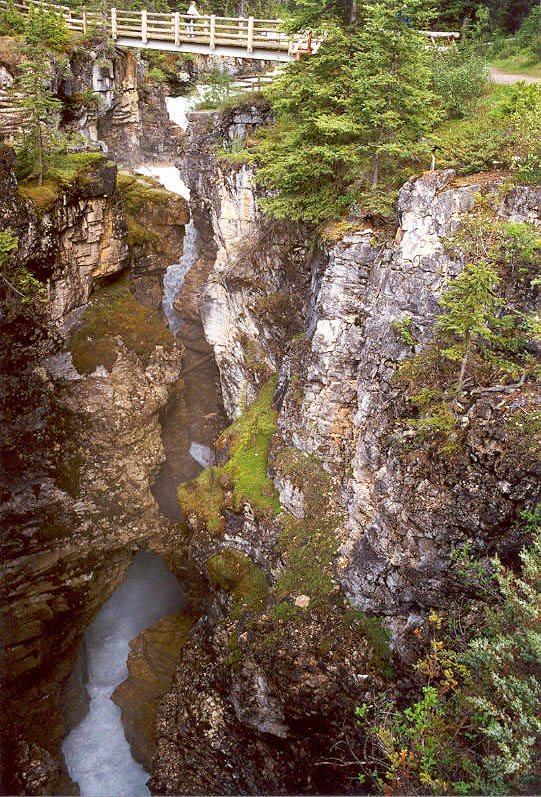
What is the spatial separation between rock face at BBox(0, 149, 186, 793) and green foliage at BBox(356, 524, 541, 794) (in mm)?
10816

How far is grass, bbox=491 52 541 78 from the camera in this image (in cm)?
1580

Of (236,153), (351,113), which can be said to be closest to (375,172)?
(351,113)

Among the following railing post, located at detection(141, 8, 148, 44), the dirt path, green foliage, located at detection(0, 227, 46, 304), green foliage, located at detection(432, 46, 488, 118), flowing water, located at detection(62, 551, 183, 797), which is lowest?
flowing water, located at detection(62, 551, 183, 797)

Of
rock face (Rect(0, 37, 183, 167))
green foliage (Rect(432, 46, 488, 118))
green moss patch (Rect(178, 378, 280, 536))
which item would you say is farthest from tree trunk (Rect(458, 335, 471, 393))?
rock face (Rect(0, 37, 183, 167))

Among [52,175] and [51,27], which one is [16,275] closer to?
[52,175]

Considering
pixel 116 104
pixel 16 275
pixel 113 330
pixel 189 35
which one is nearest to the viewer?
pixel 16 275

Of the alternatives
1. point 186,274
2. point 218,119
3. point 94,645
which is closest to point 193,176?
point 218,119

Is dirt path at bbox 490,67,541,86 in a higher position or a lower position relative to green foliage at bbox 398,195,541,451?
higher

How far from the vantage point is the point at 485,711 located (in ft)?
22.7

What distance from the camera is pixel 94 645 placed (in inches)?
663

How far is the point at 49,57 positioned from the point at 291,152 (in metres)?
10.4

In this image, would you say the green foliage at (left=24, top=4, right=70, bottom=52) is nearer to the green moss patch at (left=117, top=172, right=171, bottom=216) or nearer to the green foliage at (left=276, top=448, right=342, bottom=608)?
the green moss patch at (left=117, top=172, right=171, bottom=216)

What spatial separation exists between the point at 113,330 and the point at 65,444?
4080 millimetres

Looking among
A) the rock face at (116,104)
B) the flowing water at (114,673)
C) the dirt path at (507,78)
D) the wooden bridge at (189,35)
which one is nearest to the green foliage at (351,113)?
the dirt path at (507,78)
